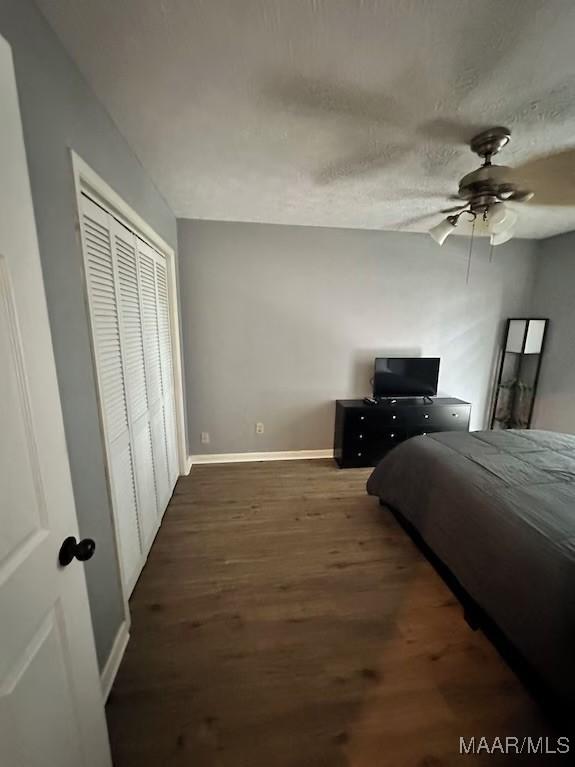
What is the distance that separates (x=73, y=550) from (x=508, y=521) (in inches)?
65.8

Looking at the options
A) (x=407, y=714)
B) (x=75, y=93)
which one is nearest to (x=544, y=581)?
(x=407, y=714)

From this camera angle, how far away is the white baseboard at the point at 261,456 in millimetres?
3312

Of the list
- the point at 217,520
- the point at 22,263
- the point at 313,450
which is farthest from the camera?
the point at 313,450

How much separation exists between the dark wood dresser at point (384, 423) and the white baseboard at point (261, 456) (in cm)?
31

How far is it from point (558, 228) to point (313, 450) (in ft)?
11.0

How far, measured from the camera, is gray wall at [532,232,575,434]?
3.21m

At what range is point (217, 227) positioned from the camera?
2912mm

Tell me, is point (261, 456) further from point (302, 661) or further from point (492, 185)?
point (492, 185)

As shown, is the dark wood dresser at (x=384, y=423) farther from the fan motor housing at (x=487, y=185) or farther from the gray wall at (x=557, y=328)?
the fan motor housing at (x=487, y=185)

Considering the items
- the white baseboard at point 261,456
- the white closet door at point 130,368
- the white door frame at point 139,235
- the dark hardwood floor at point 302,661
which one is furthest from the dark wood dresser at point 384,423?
the white closet door at point 130,368

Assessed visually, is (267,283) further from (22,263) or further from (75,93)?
(22,263)

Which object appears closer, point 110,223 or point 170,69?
point 170,69

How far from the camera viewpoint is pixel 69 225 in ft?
3.56

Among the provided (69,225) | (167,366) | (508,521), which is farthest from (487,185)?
(167,366)
